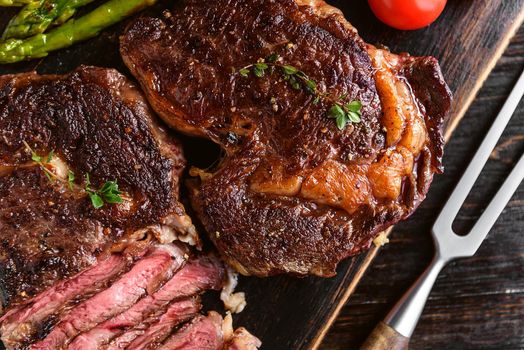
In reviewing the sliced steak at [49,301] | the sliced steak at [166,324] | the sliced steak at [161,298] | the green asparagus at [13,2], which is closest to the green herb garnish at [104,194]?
the sliced steak at [49,301]

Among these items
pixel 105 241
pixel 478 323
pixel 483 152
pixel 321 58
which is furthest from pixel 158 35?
pixel 478 323

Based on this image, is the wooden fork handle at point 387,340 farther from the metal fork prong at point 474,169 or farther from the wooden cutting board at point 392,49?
the metal fork prong at point 474,169

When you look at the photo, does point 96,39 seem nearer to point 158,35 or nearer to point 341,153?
point 158,35

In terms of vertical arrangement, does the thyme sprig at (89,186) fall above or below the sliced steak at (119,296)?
above

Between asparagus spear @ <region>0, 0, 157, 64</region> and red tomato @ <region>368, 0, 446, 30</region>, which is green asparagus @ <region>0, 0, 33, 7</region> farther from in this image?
red tomato @ <region>368, 0, 446, 30</region>

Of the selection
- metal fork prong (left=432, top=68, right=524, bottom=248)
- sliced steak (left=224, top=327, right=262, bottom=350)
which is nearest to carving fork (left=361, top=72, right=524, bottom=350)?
metal fork prong (left=432, top=68, right=524, bottom=248)
